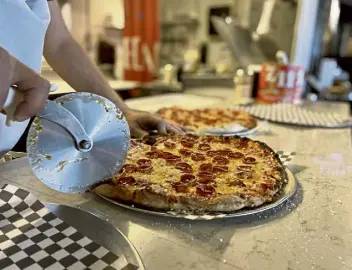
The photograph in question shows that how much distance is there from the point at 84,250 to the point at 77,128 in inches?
8.3

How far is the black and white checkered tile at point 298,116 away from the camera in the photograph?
4.74 ft

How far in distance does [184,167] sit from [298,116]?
2.90 feet

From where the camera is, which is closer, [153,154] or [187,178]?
[187,178]

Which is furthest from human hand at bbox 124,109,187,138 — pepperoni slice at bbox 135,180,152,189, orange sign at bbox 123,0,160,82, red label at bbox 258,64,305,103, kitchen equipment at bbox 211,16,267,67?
orange sign at bbox 123,0,160,82

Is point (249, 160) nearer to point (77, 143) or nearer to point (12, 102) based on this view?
point (77, 143)

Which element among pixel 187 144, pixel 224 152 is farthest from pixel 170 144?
pixel 224 152

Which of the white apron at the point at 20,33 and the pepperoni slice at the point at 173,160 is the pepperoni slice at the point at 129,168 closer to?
the pepperoni slice at the point at 173,160

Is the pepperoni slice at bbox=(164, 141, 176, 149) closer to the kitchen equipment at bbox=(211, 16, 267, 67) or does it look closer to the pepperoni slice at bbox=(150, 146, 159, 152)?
the pepperoni slice at bbox=(150, 146, 159, 152)

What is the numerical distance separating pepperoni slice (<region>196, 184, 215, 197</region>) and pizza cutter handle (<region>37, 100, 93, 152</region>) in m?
0.22

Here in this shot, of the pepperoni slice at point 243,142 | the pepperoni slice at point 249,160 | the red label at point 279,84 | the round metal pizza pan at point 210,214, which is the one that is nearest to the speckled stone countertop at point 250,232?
the round metal pizza pan at point 210,214

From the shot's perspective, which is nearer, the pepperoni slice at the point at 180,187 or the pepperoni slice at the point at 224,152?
the pepperoni slice at the point at 180,187

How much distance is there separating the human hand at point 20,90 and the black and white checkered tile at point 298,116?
1114 mm

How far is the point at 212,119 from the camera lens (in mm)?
1442

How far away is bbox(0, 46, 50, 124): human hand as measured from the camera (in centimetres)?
51
